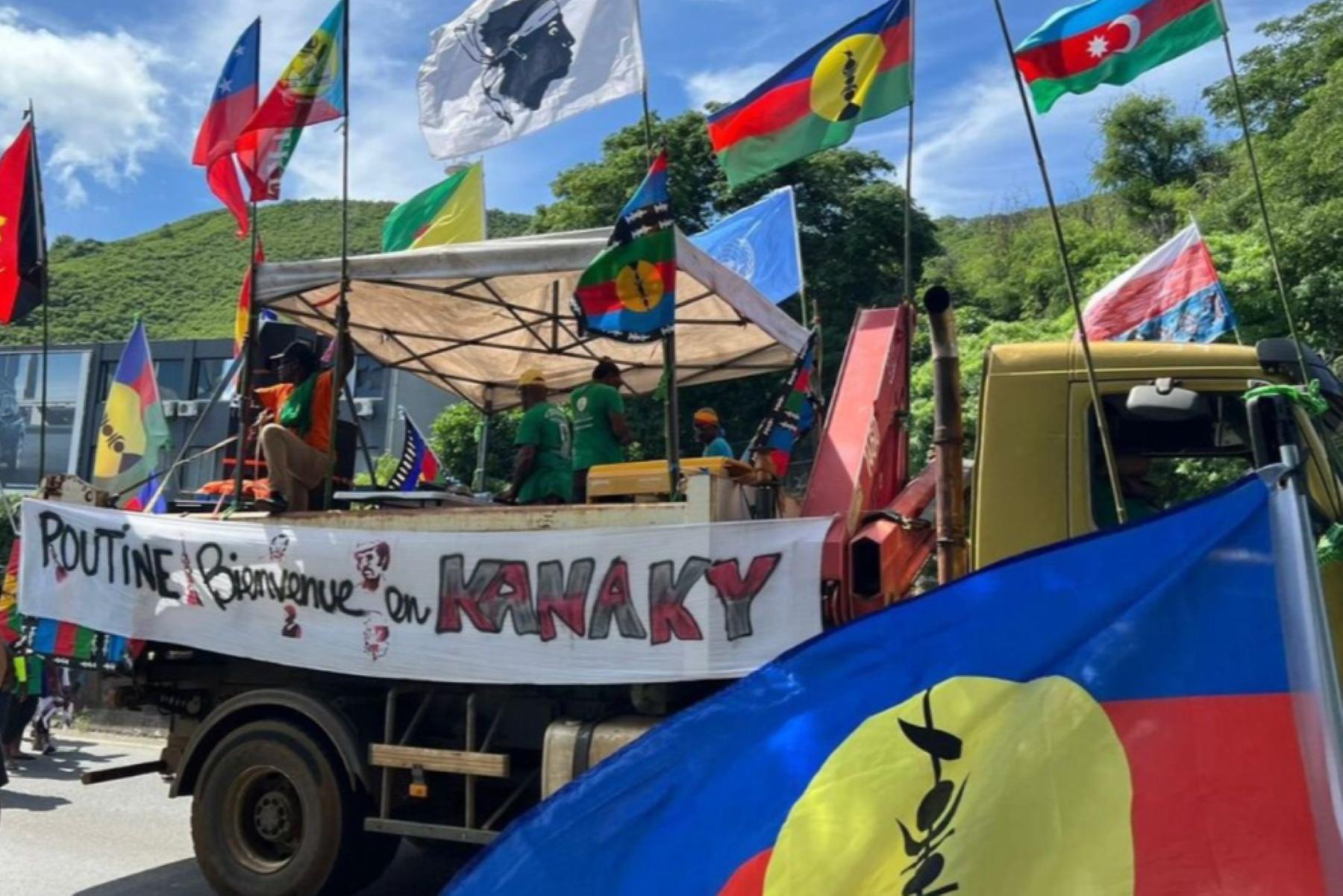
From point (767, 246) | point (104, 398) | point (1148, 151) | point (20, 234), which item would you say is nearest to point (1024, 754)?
point (20, 234)

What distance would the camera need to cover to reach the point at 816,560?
4.98 meters

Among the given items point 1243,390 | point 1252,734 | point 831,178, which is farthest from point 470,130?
point 831,178

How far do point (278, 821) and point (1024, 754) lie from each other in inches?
183

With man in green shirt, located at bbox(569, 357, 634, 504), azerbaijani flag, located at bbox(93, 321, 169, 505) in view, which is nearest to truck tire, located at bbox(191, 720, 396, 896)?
man in green shirt, located at bbox(569, 357, 634, 504)

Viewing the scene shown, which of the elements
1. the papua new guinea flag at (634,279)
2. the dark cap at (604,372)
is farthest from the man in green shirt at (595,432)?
the papua new guinea flag at (634,279)

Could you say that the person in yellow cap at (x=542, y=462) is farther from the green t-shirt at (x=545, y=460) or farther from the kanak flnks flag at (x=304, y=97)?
the kanak flnks flag at (x=304, y=97)

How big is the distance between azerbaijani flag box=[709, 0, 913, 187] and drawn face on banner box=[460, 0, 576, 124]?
1193mm

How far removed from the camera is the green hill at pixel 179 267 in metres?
87.6

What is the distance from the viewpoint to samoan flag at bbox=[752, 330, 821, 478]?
691 centimetres

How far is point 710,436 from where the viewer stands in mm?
9016

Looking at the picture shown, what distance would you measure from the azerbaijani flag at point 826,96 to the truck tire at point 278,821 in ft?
13.2

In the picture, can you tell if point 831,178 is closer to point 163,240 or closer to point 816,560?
point 816,560

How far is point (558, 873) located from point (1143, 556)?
1534mm

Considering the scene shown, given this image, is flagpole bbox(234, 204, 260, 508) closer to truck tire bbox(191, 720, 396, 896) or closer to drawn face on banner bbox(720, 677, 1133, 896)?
truck tire bbox(191, 720, 396, 896)
